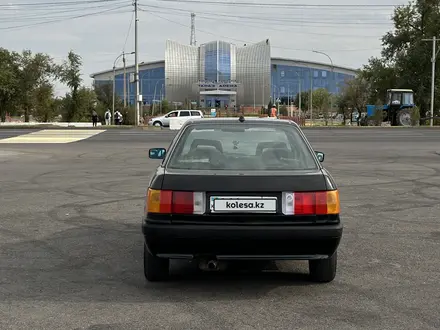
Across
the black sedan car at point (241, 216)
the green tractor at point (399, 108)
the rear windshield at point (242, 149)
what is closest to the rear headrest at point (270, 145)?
the rear windshield at point (242, 149)

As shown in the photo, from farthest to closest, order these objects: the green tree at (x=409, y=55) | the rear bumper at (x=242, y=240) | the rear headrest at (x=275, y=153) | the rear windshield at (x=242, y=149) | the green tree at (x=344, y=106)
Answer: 1. the green tree at (x=344, y=106)
2. the green tree at (x=409, y=55)
3. the rear headrest at (x=275, y=153)
4. the rear windshield at (x=242, y=149)
5. the rear bumper at (x=242, y=240)

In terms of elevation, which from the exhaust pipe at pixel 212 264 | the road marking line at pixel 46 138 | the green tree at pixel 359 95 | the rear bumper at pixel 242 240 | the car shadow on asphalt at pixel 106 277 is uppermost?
the green tree at pixel 359 95

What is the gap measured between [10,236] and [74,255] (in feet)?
4.31

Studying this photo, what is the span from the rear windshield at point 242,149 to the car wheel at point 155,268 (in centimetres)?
81

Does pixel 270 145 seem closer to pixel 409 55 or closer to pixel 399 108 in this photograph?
pixel 399 108

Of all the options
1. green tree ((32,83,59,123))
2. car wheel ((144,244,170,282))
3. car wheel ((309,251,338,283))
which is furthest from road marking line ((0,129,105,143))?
green tree ((32,83,59,123))

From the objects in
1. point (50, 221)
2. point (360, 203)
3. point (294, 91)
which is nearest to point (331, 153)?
point (360, 203)

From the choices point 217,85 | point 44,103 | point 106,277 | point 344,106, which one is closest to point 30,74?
point 44,103

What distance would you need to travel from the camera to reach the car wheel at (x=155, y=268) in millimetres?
4938

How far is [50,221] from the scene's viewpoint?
784cm

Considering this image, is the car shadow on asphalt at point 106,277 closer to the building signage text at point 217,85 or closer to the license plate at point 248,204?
the license plate at point 248,204

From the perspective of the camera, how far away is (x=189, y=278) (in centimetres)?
523

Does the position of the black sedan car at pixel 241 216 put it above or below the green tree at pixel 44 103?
below

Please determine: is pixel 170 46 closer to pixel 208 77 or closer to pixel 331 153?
pixel 208 77
